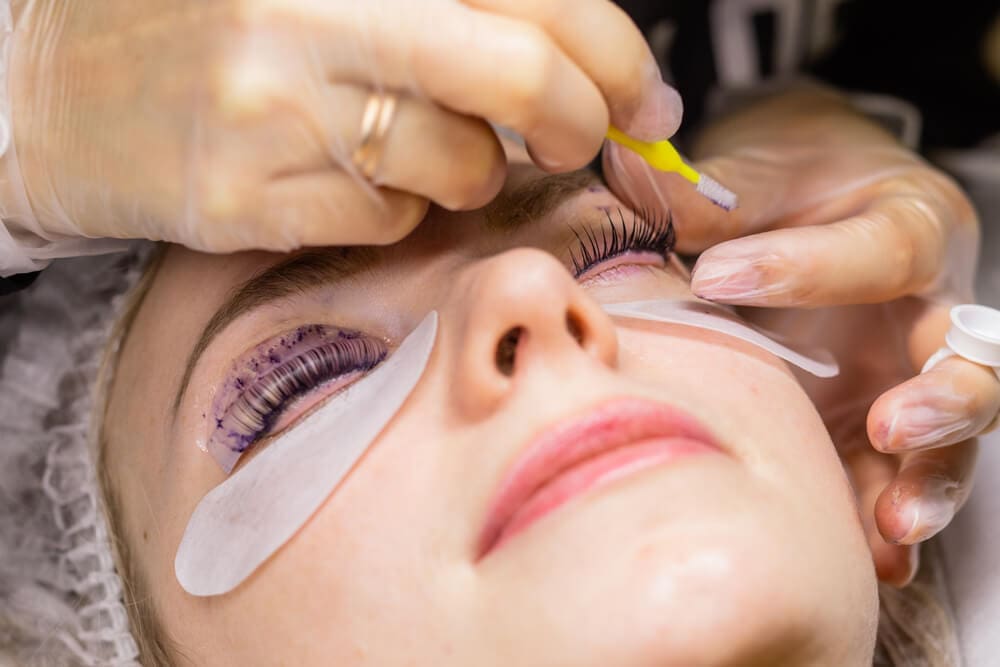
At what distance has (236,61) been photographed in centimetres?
87

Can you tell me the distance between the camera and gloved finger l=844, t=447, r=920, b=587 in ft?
4.11

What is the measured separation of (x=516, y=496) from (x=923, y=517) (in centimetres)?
64

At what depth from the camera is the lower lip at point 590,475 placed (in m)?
0.81

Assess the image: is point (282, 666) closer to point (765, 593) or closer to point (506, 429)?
point (506, 429)

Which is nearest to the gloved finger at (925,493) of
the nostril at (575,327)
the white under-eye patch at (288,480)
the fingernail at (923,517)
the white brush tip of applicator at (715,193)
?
the fingernail at (923,517)

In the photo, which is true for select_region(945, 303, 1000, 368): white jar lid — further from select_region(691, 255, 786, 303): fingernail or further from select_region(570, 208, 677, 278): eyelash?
select_region(570, 208, 677, 278): eyelash

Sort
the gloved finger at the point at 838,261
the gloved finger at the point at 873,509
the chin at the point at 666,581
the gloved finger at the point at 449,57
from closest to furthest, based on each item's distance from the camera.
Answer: the chin at the point at 666,581, the gloved finger at the point at 449,57, the gloved finger at the point at 838,261, the gloved finger at the point at 873,509

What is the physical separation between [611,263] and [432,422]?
38cm

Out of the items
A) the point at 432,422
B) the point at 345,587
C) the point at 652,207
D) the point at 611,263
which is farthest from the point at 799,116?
the point at 345,587

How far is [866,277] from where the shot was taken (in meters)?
1.23

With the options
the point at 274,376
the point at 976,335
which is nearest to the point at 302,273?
the point at 274,376

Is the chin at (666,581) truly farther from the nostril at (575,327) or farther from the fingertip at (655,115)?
the fingertip at (655,115)

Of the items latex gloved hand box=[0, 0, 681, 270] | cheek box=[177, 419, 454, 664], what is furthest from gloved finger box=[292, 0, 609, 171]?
cheek box=[177, 419, 454, 664]

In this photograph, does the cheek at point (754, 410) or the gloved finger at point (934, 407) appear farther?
the gloved finger at point (934, 407)
